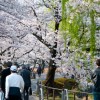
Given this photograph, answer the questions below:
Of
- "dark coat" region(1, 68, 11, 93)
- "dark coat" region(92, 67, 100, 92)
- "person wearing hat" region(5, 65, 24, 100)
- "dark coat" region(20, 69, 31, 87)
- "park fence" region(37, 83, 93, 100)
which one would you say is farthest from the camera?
"dark coat" region(20, 69, 31, 87)

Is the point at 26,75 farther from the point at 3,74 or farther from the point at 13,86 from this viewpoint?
the point at 13,86

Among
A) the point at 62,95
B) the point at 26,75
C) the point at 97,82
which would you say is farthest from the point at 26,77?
the point at 97,82

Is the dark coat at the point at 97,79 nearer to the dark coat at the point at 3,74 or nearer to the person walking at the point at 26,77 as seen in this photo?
the dark coat at the point at 3,74

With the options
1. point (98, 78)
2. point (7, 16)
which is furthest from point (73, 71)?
point (98, 78)

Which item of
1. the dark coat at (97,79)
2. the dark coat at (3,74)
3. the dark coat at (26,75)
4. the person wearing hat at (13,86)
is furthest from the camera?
the dark coat at (26,75)

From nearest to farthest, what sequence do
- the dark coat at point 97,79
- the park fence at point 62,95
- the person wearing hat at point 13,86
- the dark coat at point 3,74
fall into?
the dark coat at point 97,79 < the person wearing hat at point 13,86 < the park fence at point 62,95 < the dark coat at point 3,74

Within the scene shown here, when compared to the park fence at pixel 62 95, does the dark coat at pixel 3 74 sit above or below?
above

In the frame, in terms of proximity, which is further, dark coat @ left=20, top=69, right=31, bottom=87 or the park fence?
dark coat @ left=20, top=69, right=31, bottom=87

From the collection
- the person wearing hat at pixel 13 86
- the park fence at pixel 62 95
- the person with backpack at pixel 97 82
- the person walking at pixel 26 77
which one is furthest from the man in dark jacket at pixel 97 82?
the person walking at pixel 26 77

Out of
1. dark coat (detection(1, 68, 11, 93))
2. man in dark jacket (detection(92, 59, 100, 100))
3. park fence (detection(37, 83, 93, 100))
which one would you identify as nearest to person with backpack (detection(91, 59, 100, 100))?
man in dark jacket (detection(92, 59, 100, 100))

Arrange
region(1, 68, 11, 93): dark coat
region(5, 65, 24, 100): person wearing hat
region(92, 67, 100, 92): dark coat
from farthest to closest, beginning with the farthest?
1. region(1, 68, 11, 93): dark coat
2. region(5, 65, 24, 100): person wearing hat
3. region(92, 67, 100, 92): dark coat

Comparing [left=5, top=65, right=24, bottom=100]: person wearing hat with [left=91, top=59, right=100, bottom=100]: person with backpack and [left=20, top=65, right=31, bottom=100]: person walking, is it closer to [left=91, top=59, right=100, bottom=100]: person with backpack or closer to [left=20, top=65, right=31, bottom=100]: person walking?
[left=91, top=59, right=100, bottom=100]: person with backpack

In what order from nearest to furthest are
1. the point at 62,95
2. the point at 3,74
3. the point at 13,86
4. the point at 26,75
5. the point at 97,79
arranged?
the point at 97,79, the point at 13,86, the point at 3,74, the point at 62,95, the point at 26,75

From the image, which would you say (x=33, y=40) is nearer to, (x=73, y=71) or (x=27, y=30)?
(x=27, y=30)
